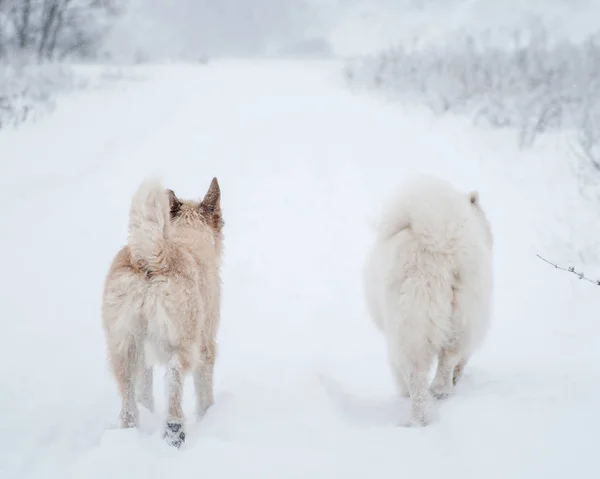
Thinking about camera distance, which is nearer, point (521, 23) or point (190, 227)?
point (190, 227)

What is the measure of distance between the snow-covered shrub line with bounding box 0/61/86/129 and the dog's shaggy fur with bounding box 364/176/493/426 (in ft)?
40.6

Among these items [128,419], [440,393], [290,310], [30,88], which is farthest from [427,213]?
[30,88]

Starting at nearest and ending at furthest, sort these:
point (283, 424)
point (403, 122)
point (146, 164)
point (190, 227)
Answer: point (283, 424)
point (190, 227)
point (146, 164)
point (403, 122)

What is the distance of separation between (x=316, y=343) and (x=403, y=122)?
1372cm

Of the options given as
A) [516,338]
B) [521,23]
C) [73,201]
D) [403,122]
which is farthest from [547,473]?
[521,23]

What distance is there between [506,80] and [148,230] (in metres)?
19.9

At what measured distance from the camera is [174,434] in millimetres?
2885

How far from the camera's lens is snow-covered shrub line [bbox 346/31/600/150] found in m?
15.5

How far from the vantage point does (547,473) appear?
7.14 ft

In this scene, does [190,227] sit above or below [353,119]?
below

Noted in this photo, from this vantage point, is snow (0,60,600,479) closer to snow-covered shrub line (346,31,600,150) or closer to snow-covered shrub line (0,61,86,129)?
snow-covered shrub line (0,61,86,129)

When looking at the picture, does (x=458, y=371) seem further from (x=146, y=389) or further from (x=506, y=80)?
(x=506, y=80)

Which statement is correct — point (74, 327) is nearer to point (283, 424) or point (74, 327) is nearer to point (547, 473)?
point (283, 424)

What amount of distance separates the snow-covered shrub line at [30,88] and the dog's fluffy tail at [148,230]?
11.4 meters
